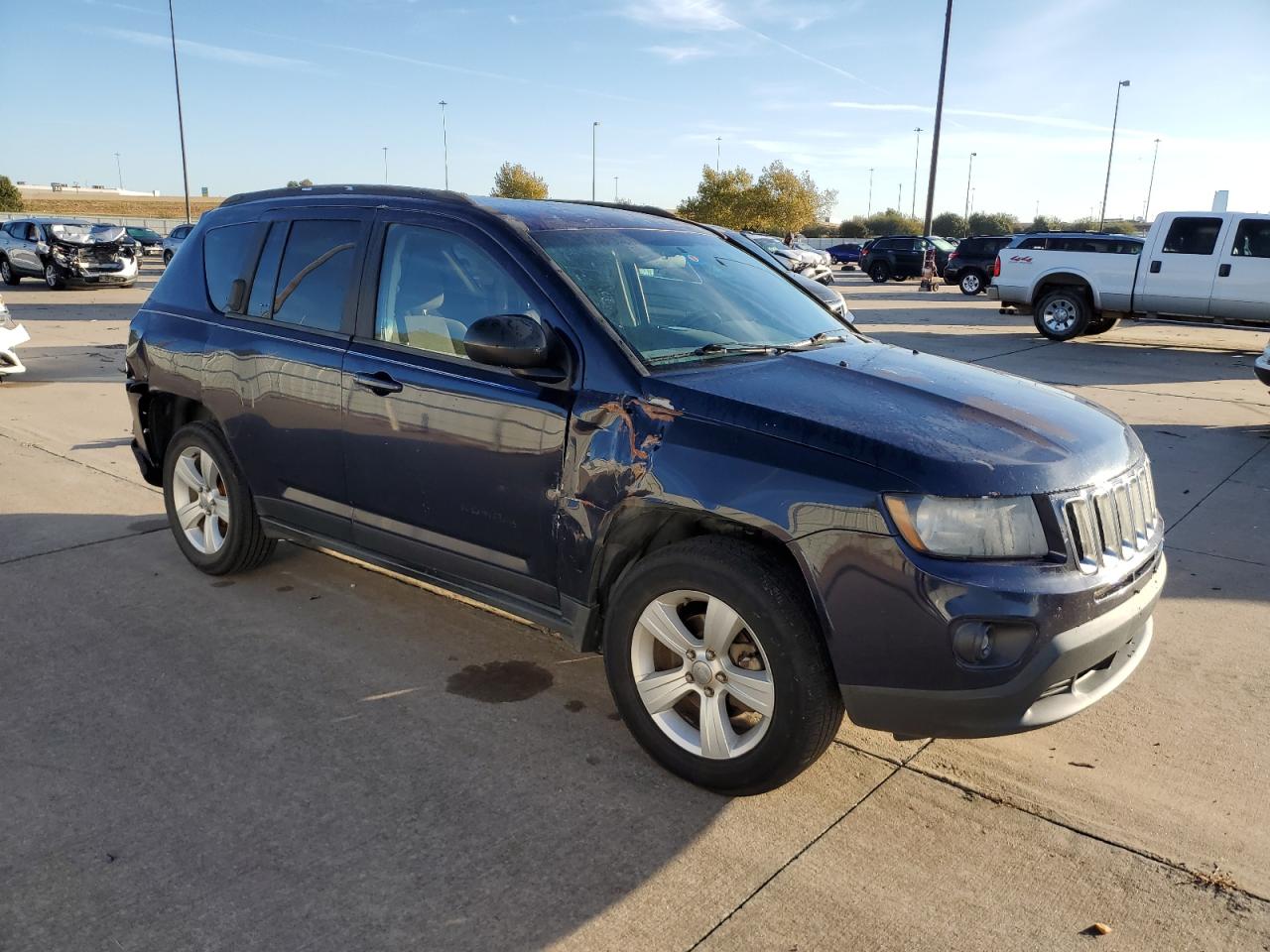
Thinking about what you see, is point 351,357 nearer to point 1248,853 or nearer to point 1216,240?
point 1248,853

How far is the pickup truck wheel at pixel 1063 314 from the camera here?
16.0 metres

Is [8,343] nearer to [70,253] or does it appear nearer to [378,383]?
[378,383]

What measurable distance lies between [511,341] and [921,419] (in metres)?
1.32

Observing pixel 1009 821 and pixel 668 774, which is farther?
pixel 668 774

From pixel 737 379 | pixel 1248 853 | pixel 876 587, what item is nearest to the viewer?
pixel 876 587

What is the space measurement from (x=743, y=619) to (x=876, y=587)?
42cm

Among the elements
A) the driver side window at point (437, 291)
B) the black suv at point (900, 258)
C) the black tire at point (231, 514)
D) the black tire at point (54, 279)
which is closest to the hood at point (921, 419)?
the driver side window at point (437, 291)

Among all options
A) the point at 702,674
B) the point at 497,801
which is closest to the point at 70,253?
the point at 497,801

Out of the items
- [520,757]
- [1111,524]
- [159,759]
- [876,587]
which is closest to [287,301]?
[159,759]

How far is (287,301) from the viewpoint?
14.3ft

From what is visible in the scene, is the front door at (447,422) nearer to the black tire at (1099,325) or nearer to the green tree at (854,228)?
the black tire at (1099,325)

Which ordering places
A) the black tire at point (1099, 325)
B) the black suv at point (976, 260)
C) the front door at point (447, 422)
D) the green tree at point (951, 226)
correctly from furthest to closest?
the green tree at point (951, 226)
the black suv at point (976, 260)
the black tire at point (1099, 325)
the front door at point (447, 422)

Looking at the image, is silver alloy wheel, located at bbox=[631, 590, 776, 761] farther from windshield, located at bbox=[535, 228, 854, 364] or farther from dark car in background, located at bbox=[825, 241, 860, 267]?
dark car in background, located at bbox=[825, 241, 860, 267]

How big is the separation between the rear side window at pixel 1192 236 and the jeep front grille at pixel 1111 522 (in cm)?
1373
